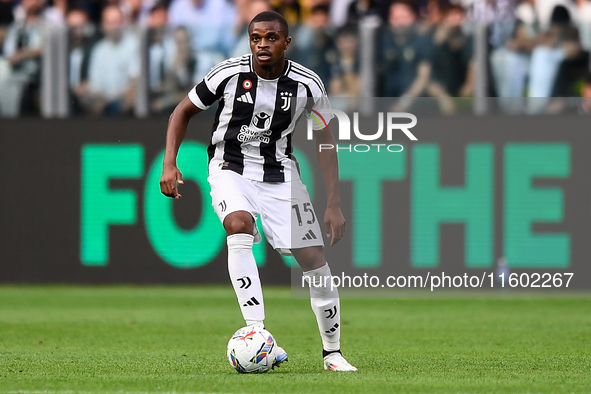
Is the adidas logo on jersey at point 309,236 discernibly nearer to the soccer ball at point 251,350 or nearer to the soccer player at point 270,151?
the soccer player at point 270,151

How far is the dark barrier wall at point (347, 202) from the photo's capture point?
40.1ft

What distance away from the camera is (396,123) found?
504 inches

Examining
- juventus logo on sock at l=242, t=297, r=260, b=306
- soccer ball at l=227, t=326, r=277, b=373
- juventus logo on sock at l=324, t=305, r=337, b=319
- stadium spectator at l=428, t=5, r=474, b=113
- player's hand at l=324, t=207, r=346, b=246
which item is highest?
stadium spectator at l=428, t=5, r=474, b=113

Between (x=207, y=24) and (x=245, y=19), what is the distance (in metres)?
0.64

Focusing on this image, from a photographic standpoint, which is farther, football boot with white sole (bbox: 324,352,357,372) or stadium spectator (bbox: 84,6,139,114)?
stadium spectator (bbox: 84,6,139,114)

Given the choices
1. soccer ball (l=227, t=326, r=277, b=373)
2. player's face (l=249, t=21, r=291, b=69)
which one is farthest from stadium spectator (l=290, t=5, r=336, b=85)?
soccer ball (l=227, t=326, r=277, b=373)

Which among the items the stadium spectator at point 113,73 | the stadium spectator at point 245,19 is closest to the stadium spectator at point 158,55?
the stadium spectator at point 113,73

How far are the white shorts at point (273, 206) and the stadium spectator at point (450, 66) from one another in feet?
20.9

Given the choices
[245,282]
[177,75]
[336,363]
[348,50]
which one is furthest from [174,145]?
[177,75]

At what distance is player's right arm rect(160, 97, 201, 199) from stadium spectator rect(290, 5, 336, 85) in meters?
6.35

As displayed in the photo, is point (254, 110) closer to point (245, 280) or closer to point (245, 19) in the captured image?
point (245, 280)

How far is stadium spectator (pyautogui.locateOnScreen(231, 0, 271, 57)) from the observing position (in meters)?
12.7

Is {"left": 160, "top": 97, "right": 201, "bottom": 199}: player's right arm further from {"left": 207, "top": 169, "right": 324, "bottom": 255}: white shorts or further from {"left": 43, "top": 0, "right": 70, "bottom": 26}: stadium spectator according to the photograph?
{"left": 43, "top": 0, "right": 70, "bottom": 26}: stadium spectator

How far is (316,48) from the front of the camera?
12.7m
